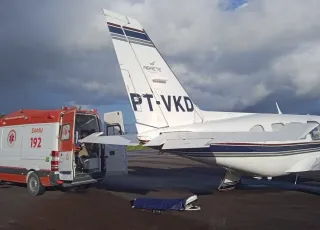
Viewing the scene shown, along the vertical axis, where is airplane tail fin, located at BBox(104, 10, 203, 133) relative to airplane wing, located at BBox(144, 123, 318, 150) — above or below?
above

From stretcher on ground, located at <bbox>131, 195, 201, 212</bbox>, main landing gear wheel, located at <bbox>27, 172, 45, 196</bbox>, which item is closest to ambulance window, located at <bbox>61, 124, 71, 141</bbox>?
main landing gear wheel, located at <bbox>27, 172, 45, 196</bbox>

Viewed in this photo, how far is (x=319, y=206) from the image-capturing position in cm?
1019

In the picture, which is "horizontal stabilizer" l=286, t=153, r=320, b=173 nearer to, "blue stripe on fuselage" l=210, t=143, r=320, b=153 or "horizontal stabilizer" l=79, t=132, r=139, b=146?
"blue stripe on fuselage" l=210, t=143, r=320, b=153

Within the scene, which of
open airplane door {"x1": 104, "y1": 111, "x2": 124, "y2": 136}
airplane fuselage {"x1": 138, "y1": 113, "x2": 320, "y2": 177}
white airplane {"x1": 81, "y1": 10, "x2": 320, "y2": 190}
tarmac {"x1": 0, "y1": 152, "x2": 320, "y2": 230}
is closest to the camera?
tarmac {"x1": 0, "y1": 152, "x2": 320, "y2": 230}

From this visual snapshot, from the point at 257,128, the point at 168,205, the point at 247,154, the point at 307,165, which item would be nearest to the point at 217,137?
the point at 247,154

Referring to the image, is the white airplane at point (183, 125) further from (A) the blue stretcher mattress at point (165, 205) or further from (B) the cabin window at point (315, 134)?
(A) the blue stretcher mattress at point (165, 205)

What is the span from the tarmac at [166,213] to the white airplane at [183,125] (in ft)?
3.89

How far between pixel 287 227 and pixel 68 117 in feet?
24.7

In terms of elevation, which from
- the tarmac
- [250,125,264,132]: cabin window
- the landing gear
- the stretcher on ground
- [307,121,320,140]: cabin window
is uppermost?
[250,125,264,132]: cabin window

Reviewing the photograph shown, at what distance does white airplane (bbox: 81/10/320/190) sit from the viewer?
10.3 metres

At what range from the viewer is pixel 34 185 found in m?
12.4

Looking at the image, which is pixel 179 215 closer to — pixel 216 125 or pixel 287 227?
pixel 287 227

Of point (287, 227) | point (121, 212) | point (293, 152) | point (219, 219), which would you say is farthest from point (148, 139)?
point (293, 152)

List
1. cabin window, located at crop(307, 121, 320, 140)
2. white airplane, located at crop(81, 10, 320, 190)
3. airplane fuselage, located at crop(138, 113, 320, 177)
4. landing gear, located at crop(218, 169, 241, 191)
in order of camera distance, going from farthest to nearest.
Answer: landing gear, located at crop(218, 169, 241, 191) < cabin window, located at crop(307, 121, 320, 140) < airplane fuselage, located at crop(138, 113, 320, 177) < white airplane, located at crop(81, 10, 320, 190)
